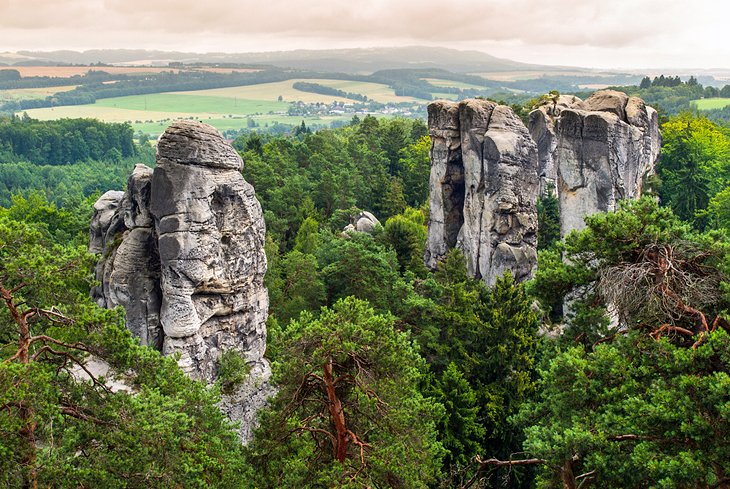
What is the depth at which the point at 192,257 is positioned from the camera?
81.6 feet

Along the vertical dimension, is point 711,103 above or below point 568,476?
above

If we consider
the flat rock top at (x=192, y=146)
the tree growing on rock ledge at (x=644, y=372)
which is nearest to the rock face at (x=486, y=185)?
the flat rock top at (x=192, y=146)

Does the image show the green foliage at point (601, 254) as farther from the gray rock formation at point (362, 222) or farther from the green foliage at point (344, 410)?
the gray rock formation at point (362, 222)

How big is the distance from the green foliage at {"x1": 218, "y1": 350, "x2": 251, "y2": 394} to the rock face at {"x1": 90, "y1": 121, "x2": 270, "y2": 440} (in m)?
0.29

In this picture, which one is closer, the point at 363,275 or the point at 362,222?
the point at 363,275

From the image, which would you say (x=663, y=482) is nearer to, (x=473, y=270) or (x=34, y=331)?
(x=34, y=331)

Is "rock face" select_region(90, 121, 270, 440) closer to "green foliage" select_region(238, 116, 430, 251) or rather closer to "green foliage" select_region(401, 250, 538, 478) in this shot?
"green foliage" select_region(401, 250, 538, 478)

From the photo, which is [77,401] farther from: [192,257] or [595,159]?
[595,159]

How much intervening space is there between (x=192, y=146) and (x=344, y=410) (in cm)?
1253

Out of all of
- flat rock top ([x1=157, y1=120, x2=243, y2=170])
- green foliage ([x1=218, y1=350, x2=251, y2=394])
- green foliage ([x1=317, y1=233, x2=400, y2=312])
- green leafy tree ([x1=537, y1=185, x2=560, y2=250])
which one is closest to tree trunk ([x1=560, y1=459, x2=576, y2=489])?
green foliage ([x1=218, y1=350, x2=251, y2=394])

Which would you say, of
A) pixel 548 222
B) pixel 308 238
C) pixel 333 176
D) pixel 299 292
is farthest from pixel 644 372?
pixel 333 176

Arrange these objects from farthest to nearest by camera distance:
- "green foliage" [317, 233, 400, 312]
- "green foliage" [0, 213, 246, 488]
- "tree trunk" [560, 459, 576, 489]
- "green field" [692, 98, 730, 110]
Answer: "green field" [692, 98, 730, 110] → "green foliage" [317, 233, 400, 312] → "tree trunk" [560, 459, 576, 489] → "green foliage" [0, 213, 246, 488]

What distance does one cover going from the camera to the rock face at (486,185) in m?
37.6

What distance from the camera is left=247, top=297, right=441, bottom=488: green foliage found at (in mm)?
15984
